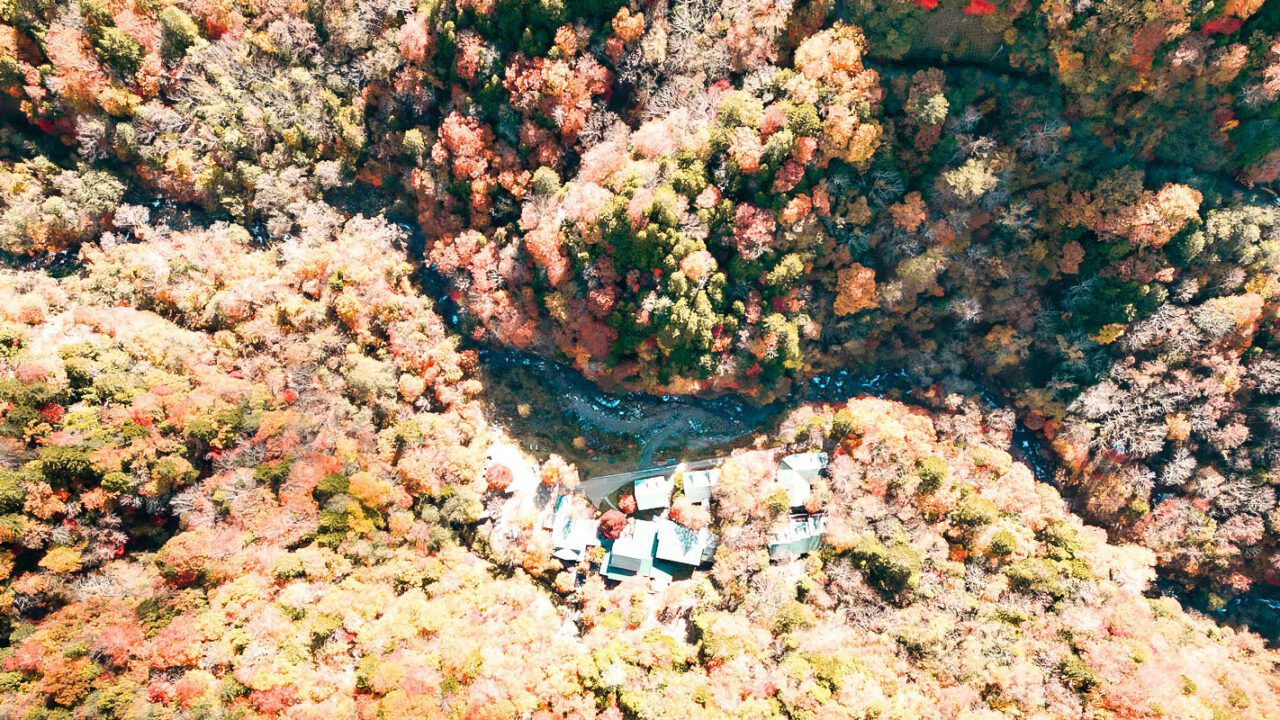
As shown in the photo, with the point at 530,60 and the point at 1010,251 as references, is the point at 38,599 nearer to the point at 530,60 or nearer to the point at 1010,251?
the point at 530,60

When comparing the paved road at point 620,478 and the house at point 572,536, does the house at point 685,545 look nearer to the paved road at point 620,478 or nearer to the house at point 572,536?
the house at point 572,536

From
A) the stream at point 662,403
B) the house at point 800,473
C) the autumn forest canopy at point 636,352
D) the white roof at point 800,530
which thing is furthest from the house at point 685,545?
the stream at point 662,403

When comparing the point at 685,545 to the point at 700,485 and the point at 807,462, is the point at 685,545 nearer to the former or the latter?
the point at 700,485

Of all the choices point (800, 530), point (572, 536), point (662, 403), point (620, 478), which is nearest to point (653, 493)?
point (620, 478)

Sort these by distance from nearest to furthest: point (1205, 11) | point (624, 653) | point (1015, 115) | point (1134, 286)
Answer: point (1205, 11) → point (624, 653) → point (1015, 115) → point (1134, 286)

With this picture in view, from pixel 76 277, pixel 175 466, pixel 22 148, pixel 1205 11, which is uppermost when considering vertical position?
pixel 1205 11

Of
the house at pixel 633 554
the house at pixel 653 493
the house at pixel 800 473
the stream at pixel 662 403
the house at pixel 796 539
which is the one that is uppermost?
the stream at pixel 662 403

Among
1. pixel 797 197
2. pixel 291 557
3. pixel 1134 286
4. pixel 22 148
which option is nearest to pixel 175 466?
pixel 291 557

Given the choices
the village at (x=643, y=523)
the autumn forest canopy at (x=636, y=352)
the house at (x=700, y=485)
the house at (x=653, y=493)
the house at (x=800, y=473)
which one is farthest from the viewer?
the house at (x=653, y=493)
